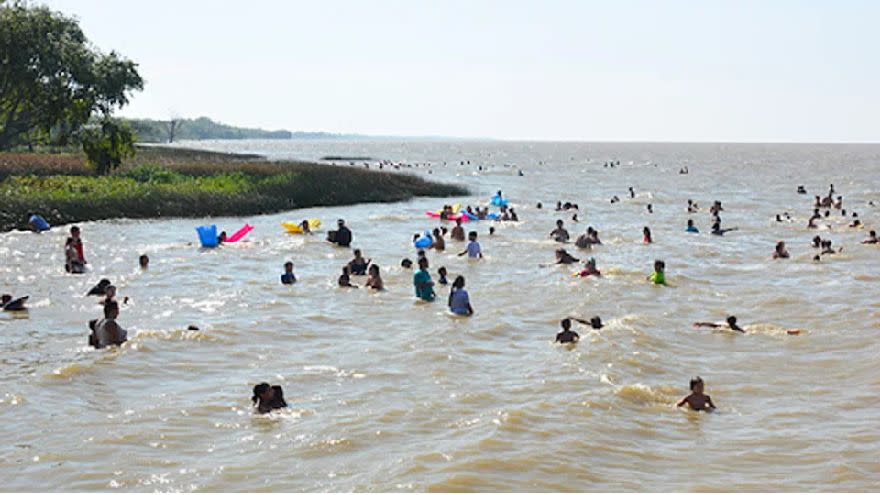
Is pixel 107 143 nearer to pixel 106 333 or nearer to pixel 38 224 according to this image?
pixel 38 224

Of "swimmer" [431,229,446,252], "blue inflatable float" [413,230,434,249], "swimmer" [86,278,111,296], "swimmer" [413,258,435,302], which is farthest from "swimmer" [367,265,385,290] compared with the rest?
"blue inflatable float" [413,230,434,249]

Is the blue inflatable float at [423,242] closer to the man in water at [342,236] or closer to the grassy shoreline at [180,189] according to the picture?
the man in water at [342,236]

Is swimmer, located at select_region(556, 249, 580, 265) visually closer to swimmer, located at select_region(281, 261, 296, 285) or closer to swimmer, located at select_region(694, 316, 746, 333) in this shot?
swimmer, located at select_region(281, 261, 296, 285)

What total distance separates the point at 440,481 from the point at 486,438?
4.92ft

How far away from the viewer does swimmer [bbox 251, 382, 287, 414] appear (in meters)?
13.4

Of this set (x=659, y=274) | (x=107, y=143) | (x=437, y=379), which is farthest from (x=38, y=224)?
(x=437, y=379)

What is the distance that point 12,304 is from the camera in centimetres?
2047

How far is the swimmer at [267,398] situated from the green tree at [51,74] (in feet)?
133

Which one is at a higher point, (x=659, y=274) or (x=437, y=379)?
(x=659, y=274)

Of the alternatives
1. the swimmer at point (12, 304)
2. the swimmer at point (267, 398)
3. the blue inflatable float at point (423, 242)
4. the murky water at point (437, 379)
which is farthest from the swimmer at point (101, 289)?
the blue inflatable float at point (423, 242)

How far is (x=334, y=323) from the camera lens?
20.5 m

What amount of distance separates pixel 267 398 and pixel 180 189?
1299 inches

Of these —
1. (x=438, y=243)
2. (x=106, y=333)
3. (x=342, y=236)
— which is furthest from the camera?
(x=342, y=236)

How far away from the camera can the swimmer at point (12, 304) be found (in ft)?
67.1
